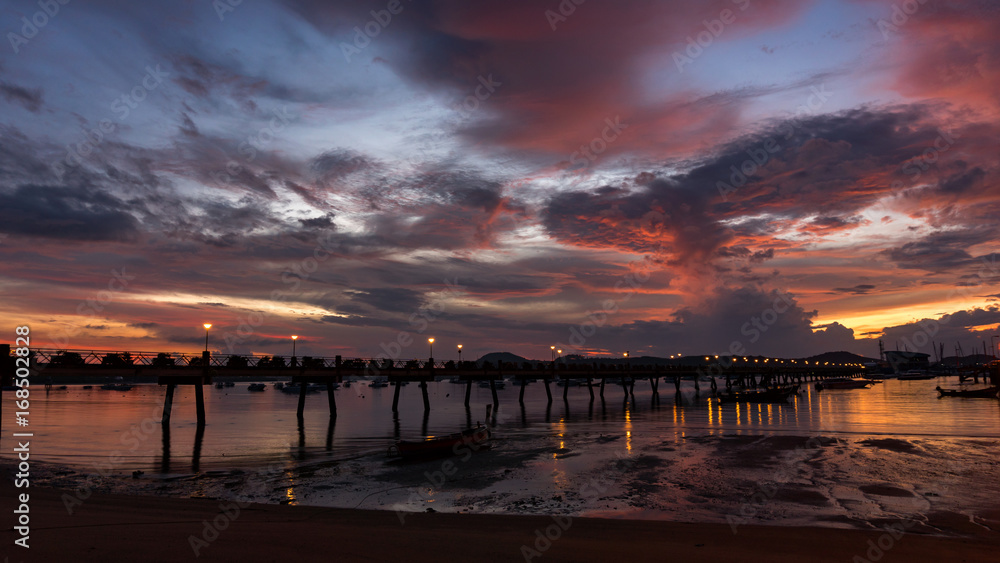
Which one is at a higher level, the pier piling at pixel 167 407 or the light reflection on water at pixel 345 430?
the pier piling at pixel 167 407

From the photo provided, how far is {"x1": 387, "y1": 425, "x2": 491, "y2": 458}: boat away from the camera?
105 ft

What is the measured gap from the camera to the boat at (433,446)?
3200 cm

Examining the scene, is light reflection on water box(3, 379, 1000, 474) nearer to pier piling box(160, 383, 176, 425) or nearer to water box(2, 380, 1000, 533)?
water box(2, 380, 1000, 533)

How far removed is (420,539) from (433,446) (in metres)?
19.1

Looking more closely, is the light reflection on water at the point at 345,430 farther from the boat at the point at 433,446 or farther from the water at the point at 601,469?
the boat at the point at 433,446

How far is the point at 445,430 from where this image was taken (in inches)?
2019

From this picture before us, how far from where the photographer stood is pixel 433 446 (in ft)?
108

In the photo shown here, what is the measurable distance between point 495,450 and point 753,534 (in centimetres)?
2246

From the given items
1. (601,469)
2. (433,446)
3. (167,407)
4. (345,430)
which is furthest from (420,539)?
(167,407)

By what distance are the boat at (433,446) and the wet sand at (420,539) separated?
46.2 ft

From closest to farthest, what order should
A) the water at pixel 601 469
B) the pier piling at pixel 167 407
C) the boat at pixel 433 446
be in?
the water at pixel 601 469
the boat at pixel 433 446
the pier piling at pixel 167 407

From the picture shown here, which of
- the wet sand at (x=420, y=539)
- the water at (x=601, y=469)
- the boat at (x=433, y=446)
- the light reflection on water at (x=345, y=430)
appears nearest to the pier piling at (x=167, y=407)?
the light reflection on water at (x=345, y=430)

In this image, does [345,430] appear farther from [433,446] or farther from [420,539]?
[420,539]

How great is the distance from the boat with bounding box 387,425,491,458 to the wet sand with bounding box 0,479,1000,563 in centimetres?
1409
